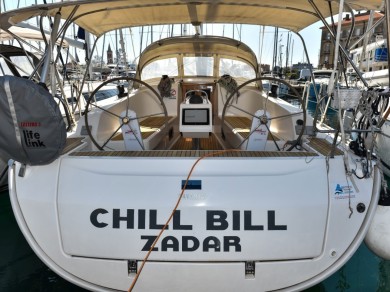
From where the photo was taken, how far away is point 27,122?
6.76ft

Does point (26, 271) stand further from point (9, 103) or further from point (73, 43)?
point (73, 43)

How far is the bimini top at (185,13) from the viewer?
3016 millimetres

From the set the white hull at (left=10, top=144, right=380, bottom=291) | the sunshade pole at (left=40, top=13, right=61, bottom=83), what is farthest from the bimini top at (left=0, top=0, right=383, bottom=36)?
the white hull at (left=10, top=144, right=380, bottom=291)

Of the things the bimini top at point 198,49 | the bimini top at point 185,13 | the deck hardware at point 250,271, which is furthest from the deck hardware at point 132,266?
the bimini top at point 198,49

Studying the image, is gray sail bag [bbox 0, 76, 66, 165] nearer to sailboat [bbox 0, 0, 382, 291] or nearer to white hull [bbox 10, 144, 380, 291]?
sailboat [bbox 0, 0, 382, 291]

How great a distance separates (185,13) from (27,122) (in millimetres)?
2694

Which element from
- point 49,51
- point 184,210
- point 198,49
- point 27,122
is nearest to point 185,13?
point 198,49

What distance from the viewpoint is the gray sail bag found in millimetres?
2020

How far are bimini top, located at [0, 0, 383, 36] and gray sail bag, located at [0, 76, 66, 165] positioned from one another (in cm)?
93

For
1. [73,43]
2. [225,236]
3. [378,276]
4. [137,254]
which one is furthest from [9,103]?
[73,43]

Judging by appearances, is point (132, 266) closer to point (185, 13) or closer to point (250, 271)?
point (250, 271)

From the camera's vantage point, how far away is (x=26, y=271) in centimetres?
328

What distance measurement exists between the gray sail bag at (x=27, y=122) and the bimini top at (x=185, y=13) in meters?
0.93

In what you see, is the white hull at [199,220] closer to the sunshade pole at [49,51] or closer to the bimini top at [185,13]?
the sunshade pole at [49,51]
